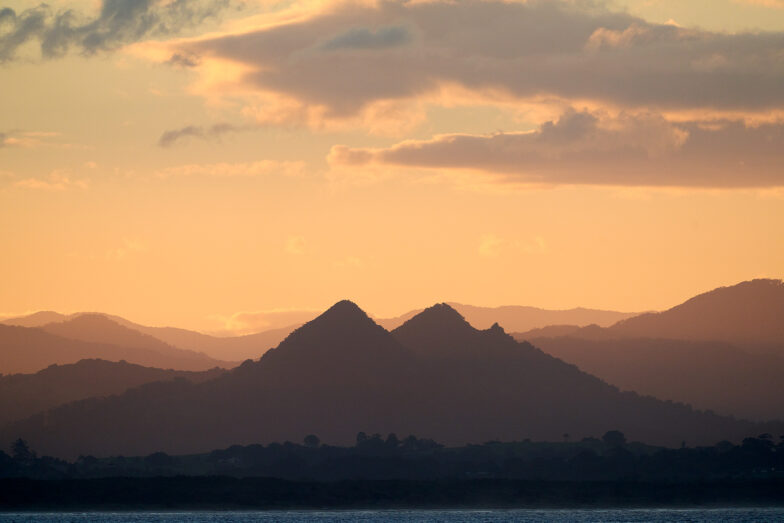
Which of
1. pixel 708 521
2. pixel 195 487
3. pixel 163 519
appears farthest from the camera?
pixel 195 487

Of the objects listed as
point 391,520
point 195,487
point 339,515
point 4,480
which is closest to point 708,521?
point 391,520

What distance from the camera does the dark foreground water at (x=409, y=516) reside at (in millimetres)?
160750

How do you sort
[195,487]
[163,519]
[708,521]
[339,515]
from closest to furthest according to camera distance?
[708,521] < [163,519] < [339,515] < [195,487]

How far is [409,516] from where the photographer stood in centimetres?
17712

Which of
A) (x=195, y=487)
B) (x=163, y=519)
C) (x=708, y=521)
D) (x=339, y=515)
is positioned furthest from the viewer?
(x=195, y=487)

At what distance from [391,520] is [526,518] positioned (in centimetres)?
2056

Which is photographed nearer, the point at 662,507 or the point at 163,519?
the point at 163,519

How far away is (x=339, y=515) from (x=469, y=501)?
86.6 feet

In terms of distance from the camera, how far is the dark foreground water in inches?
6329

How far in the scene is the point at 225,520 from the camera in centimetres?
16100

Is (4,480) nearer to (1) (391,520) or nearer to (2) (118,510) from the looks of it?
(2) (118,510)

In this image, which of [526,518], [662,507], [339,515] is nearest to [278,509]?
[339,515]

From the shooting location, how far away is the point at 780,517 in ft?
540

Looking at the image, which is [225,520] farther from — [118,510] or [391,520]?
[118,510]
